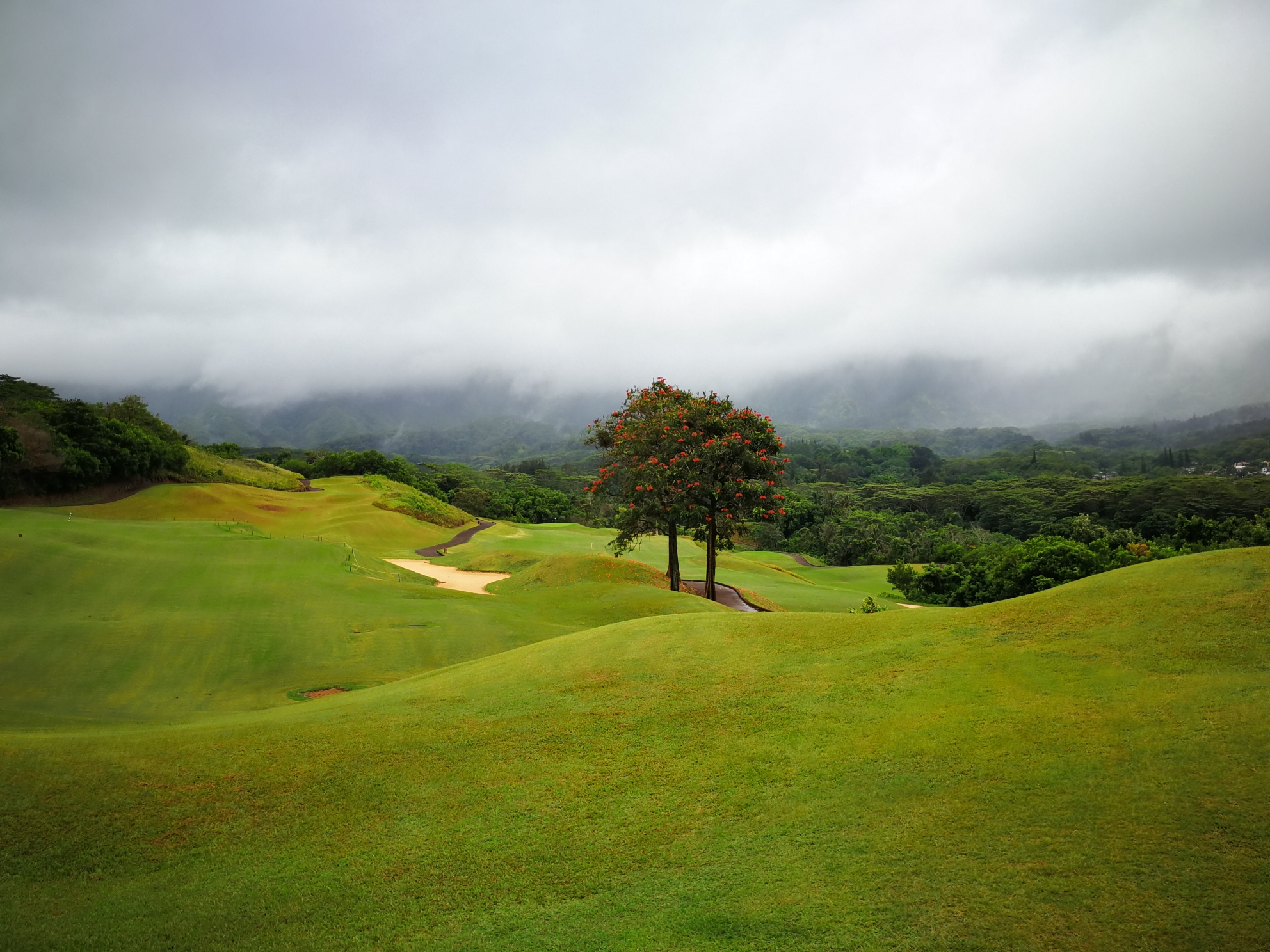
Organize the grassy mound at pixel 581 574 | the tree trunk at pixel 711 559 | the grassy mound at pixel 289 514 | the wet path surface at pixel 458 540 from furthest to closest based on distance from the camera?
the wet path surface at pixel 458 540 < the grassy mound at pixel 289 514 < the grassy mound at pixel 581 574 < the tree trunk at pixel 711 559

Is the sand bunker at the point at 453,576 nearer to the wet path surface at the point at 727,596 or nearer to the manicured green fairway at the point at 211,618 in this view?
the manicured green fairway at the point at 211,618

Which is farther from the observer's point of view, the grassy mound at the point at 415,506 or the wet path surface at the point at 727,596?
the grassy mound at the point at 415,506

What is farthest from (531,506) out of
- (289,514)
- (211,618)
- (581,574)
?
(211,618)

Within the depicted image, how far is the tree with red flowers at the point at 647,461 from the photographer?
28953mm

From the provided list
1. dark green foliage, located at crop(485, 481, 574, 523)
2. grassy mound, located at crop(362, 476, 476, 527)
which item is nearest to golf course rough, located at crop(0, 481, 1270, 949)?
grassy mound, located at crop(362, 476, 476, 527)

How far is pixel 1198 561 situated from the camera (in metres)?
9.96

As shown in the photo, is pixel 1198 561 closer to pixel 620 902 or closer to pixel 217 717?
pixel 620 902

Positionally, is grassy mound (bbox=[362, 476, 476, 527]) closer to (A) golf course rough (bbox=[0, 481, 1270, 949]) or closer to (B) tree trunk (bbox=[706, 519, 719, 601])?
(B) tree trunk (bbox=[706, 519, 719, 601])

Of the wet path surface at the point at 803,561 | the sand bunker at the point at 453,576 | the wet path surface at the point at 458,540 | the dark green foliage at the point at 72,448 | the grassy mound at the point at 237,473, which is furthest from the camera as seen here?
the wet path surface at the point at 803,561

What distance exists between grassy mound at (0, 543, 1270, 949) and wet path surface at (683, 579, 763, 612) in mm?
24674

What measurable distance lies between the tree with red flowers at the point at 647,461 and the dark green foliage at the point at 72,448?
38.0 meters

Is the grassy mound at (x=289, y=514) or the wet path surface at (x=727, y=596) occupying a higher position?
the grassy mound at (x=289, y=514)

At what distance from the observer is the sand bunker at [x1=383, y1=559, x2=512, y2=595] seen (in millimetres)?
38375

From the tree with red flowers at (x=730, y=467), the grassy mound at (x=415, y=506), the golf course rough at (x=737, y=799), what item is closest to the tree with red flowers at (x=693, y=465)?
the tree with red flowers at (x=730, y=467)
